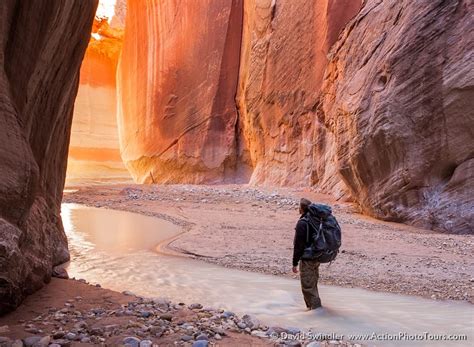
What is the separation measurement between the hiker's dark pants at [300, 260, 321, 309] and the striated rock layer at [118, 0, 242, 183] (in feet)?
65.5

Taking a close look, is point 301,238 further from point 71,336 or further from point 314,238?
point 71,336

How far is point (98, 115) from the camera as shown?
46031 millimetres

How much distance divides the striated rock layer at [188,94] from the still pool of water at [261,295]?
55.0 feet

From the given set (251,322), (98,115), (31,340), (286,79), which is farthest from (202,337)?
(98,115)

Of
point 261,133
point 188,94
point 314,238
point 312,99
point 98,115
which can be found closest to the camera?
point 314,238

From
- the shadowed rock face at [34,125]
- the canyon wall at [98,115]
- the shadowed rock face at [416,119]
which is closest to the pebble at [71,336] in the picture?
the shadowed rock face at [34,125]

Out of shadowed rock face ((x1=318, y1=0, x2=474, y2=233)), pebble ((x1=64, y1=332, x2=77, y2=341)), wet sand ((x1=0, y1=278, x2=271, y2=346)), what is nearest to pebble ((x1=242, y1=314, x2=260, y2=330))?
wet sand ((x1=0, y1=278, x2=271, y2=346))

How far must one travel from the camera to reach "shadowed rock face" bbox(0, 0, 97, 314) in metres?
3.79

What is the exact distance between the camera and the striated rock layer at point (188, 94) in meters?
25.3

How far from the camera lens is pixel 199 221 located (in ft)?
37.4

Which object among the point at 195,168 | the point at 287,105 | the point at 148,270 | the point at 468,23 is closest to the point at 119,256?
the point at 148,270

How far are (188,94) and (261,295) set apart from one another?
21884 millimetres

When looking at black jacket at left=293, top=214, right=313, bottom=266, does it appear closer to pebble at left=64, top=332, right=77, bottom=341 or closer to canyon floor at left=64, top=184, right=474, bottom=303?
canyon floor at left=64, top=184, right=474, bottom=303

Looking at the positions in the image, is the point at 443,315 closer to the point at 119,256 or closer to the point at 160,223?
the point at 119,256
